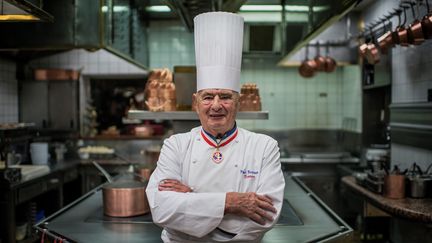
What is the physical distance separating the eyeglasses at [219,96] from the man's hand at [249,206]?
1.33 ft

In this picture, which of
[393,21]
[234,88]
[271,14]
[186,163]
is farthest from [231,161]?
[271,14]

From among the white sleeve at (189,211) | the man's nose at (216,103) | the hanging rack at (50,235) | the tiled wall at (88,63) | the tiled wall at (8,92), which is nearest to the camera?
the white sleeve at (189,211)

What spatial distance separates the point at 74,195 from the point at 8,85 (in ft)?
5.43

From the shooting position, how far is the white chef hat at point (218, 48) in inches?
74.1

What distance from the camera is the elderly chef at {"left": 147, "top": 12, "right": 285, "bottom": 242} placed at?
1710mm

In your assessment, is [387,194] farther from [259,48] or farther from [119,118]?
[119,118]

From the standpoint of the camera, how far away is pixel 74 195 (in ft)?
18.5

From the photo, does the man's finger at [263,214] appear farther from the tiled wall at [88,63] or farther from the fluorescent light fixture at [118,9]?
the tiled wall at [88,63]

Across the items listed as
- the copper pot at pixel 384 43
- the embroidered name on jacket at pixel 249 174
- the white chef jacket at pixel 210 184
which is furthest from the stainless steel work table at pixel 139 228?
the copper pot at pixel 384 43

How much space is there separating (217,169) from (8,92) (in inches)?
174

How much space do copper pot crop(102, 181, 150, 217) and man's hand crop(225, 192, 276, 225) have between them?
85 centimetres

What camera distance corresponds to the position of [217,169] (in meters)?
1.87

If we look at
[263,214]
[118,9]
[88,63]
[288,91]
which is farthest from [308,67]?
[263,214]

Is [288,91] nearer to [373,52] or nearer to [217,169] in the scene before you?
[373,52]
